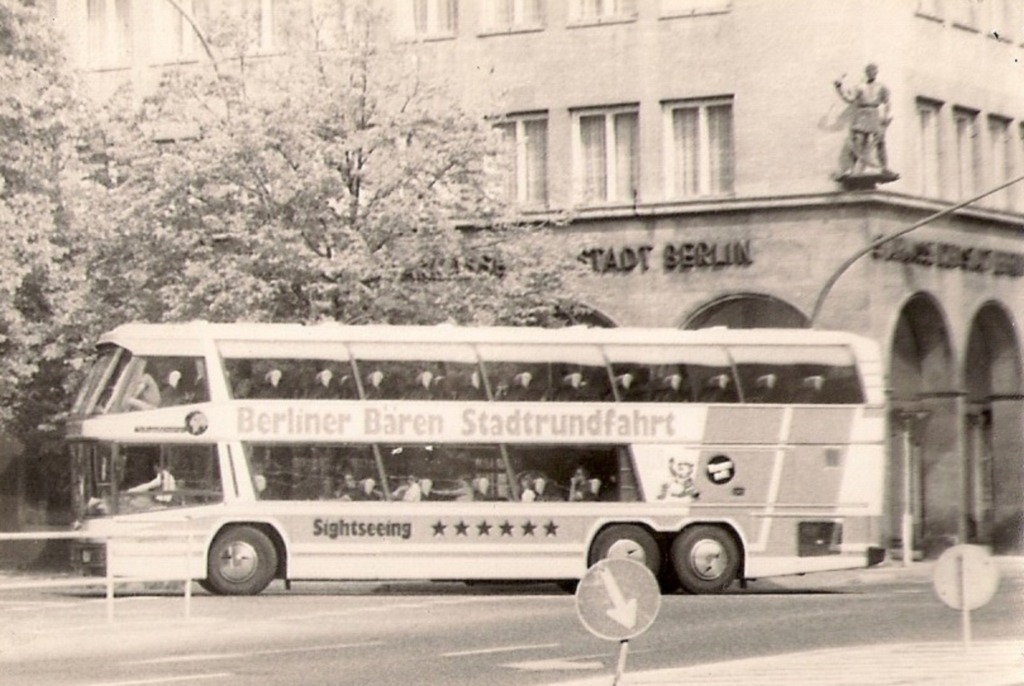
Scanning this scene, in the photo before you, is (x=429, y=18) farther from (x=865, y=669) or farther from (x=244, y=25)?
(x=865, y=669)

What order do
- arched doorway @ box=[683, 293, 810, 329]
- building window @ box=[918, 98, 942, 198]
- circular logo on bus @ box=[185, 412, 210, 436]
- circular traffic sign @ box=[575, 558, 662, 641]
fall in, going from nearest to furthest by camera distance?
circular traffic sign @ box=[575, 558, 662, 641] → circular logo on bus @ box=[185, 412, 210, 436] → arched doorway @ box=[683, 293, 810, 329] → building window @ box=[918, 98, 942, 198]

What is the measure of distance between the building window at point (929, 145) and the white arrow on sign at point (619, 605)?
3066 cm

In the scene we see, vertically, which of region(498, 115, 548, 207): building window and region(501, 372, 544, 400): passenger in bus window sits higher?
region(498, 115, 548, 207): building window

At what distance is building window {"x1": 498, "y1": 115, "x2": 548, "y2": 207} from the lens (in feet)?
154

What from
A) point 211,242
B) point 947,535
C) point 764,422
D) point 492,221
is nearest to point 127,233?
point 211,242

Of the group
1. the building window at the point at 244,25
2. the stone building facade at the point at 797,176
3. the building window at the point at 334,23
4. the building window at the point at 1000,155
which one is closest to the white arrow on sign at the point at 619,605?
the building window at the point at 334,23

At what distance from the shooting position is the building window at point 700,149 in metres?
46.1

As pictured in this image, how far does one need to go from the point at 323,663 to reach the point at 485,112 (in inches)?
757

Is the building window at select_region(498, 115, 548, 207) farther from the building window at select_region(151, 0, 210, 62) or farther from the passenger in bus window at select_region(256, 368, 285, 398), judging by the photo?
the passenger in bus window at select_region(256, 368, 285, 398)

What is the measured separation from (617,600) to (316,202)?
22572 mm

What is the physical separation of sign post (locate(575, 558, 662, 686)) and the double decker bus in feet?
52.9

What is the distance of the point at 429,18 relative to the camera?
1877 inches

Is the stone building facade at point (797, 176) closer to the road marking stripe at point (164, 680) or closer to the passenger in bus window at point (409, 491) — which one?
the passenger in bus window at point (409, 491)

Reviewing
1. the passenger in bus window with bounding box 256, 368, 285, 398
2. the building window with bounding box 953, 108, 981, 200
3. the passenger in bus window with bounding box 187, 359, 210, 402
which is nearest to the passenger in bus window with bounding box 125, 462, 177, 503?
the passenger in bus window with bounding box 187, 359, 210, 402
